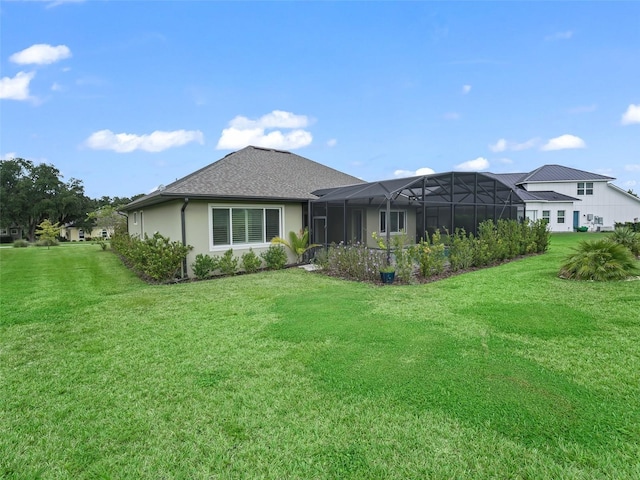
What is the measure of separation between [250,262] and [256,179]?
3.47 m

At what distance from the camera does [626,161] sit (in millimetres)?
22359

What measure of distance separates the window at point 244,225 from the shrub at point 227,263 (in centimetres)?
56

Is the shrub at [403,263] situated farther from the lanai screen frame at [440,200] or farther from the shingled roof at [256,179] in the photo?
the shingled roof at [256,179]

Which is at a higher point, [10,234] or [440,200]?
[440,200]

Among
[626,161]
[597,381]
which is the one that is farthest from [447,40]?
[626,161]

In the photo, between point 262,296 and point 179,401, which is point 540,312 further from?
point 179,401

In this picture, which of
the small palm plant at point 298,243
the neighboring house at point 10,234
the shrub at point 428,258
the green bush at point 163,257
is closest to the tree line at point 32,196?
the neighboring house at point 10,234

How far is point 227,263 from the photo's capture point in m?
10.5

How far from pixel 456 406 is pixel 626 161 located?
91.0 ft

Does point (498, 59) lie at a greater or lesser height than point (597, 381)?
greater

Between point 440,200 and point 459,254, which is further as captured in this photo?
point 440,200

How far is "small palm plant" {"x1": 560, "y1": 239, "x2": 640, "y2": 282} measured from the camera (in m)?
8.41

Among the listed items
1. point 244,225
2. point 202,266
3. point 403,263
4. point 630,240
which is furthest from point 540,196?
point 202,266

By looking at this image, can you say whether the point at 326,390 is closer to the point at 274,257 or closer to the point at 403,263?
the point at 403,263
